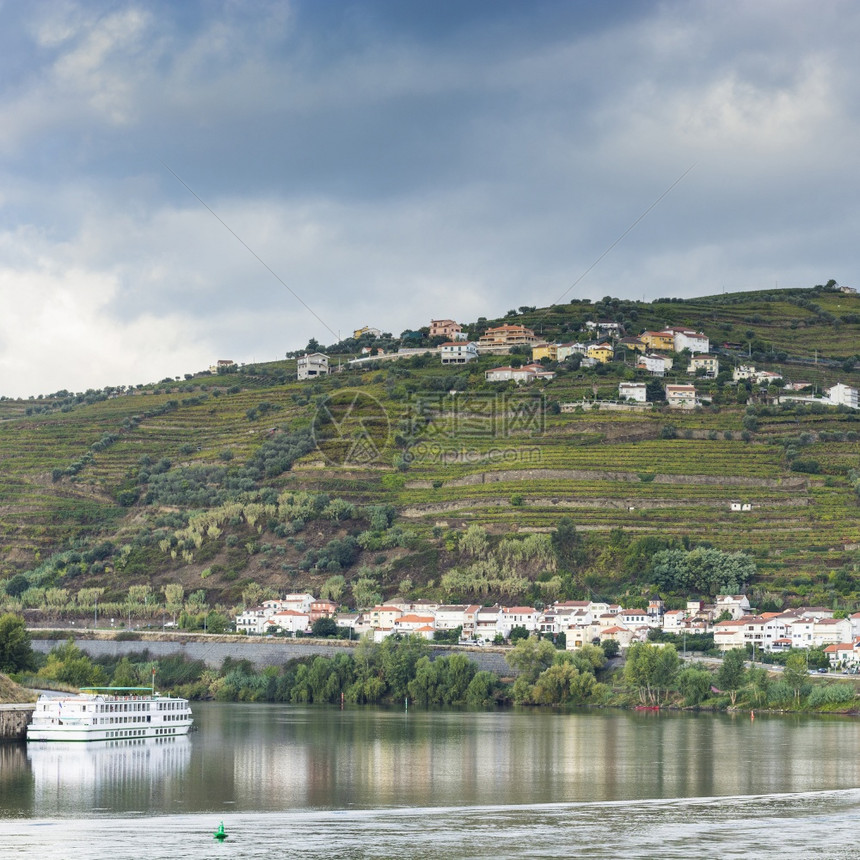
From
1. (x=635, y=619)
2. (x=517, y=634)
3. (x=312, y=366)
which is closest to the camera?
(x=517, y=634)

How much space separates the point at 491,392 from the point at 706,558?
40617 millimetres

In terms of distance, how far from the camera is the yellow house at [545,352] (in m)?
148

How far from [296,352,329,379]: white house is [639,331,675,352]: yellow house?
111 ft

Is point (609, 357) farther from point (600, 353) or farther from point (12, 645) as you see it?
point (12, 645)

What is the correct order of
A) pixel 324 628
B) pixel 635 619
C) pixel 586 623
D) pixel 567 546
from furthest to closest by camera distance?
pixel 567 546, pixel 324 628, pixel 635 619, pixel 586 623

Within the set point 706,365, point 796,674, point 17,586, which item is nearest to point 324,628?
point 17,586

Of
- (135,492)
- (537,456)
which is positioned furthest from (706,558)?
(135,492)

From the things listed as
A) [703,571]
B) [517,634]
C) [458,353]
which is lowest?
[517,634]

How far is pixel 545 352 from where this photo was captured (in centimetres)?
14850

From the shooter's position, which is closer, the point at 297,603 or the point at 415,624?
the point at 415,624

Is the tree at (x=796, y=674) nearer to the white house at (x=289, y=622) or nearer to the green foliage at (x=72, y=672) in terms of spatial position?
the white house at (x=289, y=622)

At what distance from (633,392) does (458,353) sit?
2555 cm

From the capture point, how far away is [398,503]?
115 meters

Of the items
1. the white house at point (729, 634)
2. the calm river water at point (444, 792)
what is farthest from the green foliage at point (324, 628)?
the calm river water at point (444, 792)
